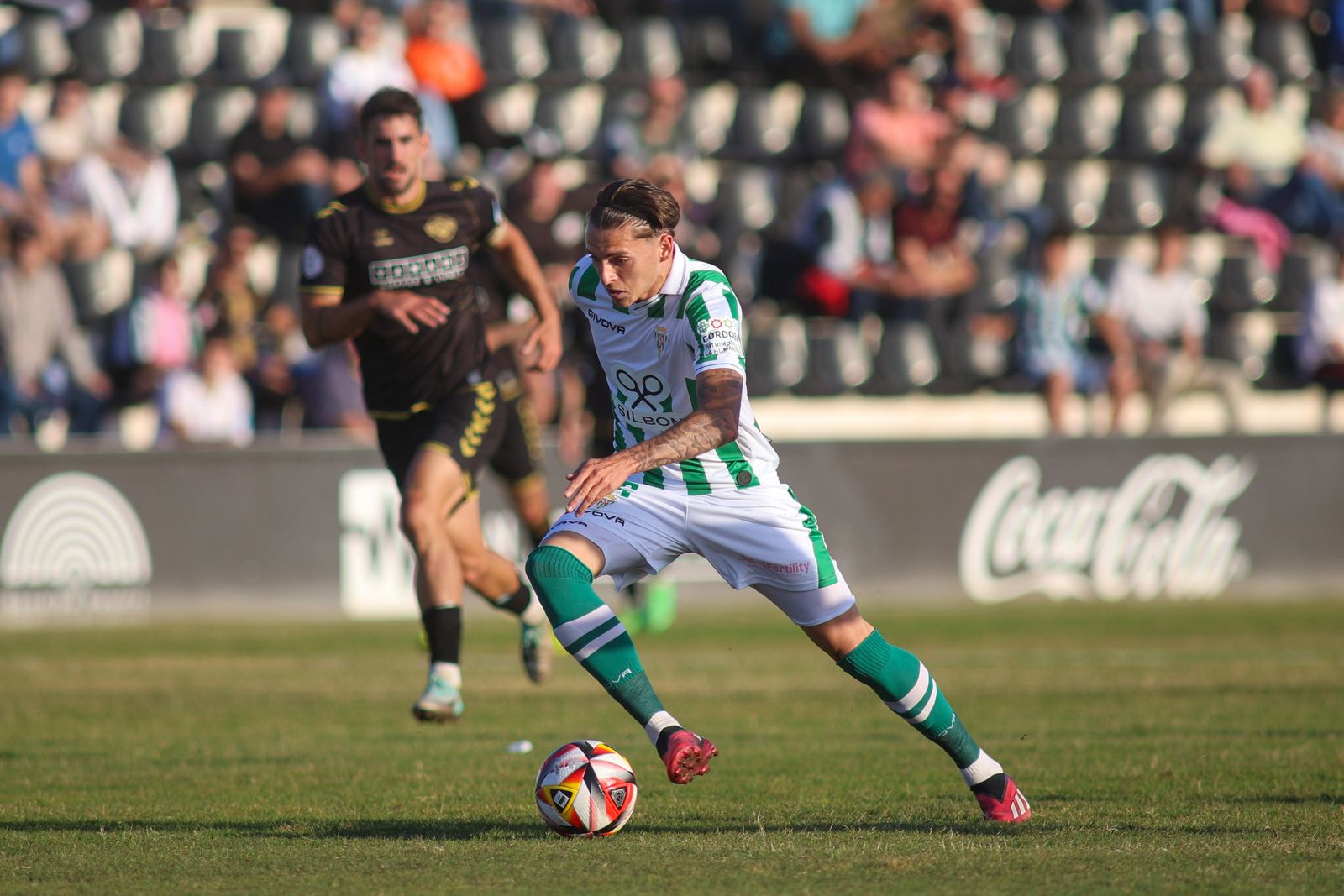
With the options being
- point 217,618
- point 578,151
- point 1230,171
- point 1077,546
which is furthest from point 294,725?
point 1230,171

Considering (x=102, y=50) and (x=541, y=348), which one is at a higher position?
(x=102, y=50)

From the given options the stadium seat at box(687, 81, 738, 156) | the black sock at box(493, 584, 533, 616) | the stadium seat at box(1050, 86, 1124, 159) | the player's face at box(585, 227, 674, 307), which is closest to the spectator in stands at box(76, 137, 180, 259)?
the stadium seat at box(687, 81, 738, 156)

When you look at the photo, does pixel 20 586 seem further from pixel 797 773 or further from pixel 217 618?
pixel 797 773

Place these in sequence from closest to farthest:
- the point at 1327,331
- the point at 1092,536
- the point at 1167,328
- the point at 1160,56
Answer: the point at 1092,536
the point at 1167,328
the point at 1327,331
the point at 1160,56

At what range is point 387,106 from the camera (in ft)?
26.5

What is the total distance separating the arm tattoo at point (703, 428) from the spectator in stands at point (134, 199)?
12.1 meters

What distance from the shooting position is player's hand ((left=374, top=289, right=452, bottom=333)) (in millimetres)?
7625

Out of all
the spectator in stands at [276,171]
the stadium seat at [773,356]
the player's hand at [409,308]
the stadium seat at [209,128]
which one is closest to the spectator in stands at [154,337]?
the spectator in stands at [276,171]

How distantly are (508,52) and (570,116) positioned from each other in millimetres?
942

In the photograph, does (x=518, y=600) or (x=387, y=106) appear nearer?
(x=387, y=106)

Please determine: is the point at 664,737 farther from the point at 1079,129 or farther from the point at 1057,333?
the point at 1079,129

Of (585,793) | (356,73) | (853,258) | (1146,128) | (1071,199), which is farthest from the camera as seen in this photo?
(1146,128)

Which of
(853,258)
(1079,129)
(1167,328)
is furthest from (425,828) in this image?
(1079,129)

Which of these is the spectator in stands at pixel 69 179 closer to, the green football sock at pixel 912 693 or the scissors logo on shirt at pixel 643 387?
the scissors logo on shirt at pixel 643 387
